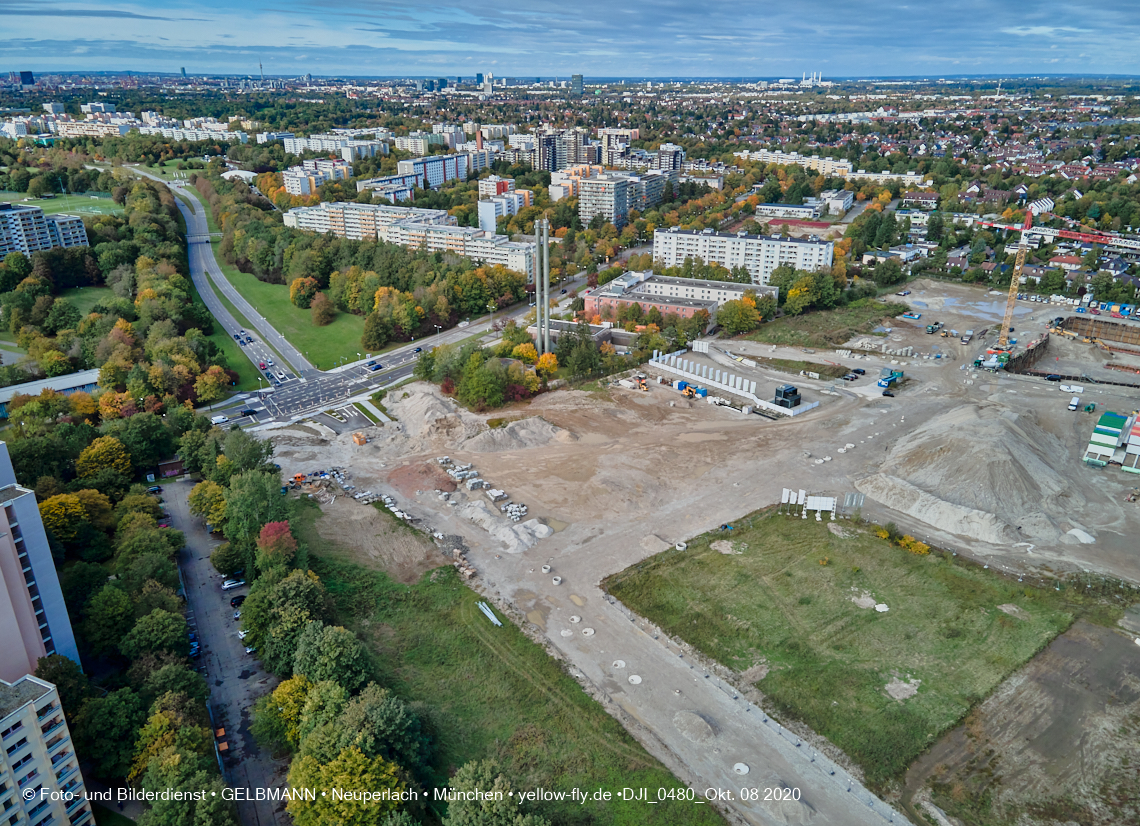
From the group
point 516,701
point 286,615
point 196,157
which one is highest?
point 196,157

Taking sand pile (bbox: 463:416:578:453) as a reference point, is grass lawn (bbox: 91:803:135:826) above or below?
below

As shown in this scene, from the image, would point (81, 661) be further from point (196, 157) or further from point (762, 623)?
point (196, 157)

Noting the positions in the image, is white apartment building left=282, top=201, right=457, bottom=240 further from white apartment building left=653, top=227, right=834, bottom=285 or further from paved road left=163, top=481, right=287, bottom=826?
paved road left=163, top=481, right=287, bottom=826

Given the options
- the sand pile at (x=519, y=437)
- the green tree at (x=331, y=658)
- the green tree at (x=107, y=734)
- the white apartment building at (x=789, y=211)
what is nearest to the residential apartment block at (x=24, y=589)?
the green tree at (x=107, y=734)

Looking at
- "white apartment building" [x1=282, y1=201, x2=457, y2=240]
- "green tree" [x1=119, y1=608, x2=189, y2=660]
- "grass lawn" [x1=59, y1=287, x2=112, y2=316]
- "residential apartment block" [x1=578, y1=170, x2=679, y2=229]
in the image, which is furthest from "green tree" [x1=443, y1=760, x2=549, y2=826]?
"residential apartment block" [x1=578, y1=170, x2=679, y2=229]

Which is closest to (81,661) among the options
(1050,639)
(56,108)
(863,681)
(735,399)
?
(863,681)

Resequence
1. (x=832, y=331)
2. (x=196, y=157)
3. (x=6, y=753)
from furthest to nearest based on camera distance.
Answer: (x=196, y=157) → (x=832, y=331) → (x=6, y=753)
